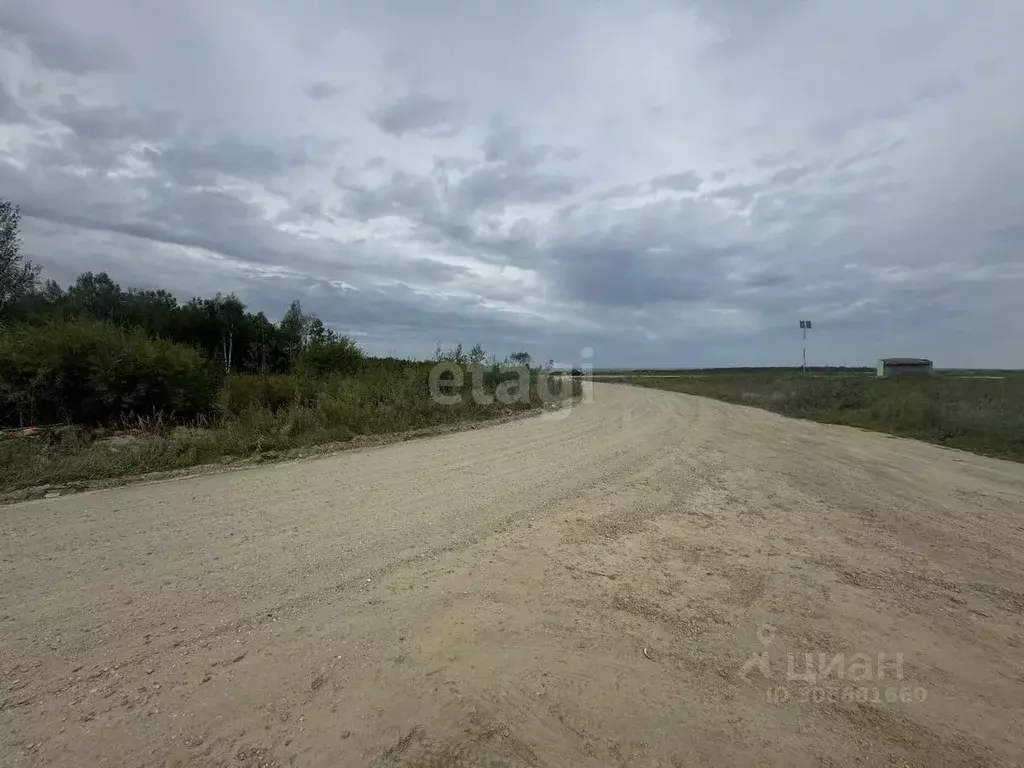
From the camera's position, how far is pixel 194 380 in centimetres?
1359

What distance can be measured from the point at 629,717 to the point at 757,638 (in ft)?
3.84

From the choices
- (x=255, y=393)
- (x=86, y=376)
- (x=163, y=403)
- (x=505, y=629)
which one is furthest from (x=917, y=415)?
(x=86, y=376)

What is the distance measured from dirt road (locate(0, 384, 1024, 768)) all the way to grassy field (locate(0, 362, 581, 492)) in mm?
1630

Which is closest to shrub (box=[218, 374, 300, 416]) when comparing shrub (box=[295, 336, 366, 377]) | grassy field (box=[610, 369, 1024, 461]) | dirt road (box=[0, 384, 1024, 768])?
shrub (box=[295, 336, 366, 377])

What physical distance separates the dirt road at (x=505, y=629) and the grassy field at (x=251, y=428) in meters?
1.63

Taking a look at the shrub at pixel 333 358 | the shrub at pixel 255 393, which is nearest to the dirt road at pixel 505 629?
the shrub at pixel 255 393

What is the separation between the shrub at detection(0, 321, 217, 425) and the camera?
36.2 feet

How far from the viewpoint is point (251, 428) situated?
1001 cm

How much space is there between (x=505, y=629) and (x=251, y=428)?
329 inches

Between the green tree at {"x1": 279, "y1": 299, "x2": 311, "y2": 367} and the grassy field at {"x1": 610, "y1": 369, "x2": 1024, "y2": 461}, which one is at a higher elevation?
the green tree at {"x1": 279, "y1": 299, "x2": 311, "y2": 367}

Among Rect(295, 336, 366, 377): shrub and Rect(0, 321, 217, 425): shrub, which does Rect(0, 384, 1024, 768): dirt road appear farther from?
Rect(295, 336, 366, 377): shrub

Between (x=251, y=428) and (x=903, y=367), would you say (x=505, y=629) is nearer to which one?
(x=251, y=428)

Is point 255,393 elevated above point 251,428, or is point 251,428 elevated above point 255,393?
point 255,393

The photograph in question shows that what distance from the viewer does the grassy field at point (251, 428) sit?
7327 millimetres
